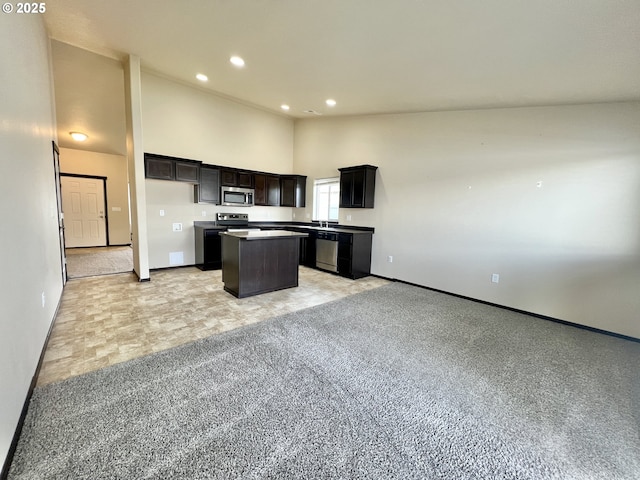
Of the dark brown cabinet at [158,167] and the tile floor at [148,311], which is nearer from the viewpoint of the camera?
the tile floor at [148,311]

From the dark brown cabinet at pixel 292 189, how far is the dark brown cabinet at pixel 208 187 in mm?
1651

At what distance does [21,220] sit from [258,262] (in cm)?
245

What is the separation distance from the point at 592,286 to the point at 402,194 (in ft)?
9.36

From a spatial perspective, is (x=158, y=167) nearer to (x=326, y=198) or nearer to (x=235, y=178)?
(x=235, y=178)

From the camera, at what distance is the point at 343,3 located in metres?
2.31

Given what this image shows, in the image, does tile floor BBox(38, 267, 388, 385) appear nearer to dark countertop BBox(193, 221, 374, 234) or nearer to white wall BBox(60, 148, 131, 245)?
dark countertop BBox(193, 221, 374, 234)

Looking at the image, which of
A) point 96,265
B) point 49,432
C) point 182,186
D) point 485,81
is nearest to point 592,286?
point 485,81

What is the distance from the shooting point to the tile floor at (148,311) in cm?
233

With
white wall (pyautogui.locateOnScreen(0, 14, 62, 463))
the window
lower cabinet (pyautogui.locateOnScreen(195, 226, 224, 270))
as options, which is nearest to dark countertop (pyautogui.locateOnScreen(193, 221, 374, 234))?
lower cabinet (pyautogui.locateOnScreen(195, 226, 224, 270))

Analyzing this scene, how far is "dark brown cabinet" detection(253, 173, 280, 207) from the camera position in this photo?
6.21 m

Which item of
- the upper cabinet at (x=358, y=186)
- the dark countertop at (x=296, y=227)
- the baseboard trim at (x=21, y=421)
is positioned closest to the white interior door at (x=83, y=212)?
the dark countertop at (x=296, y=227)

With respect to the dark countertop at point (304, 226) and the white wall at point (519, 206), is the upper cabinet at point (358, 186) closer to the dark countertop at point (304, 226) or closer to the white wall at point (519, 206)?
the white wall at point (519, 206)

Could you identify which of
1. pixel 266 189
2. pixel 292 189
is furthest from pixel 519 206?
pixel 266 189

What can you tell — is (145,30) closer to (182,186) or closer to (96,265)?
(182,186)
